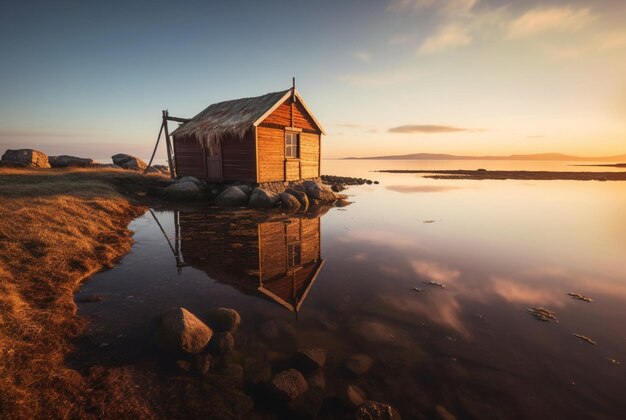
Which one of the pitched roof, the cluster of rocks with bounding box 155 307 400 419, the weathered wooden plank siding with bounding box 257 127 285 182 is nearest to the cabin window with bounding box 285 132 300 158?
the weathered wooden plank siding with bounding box 257 127 285 182

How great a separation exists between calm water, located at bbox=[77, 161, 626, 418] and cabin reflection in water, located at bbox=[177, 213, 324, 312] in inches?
2.0

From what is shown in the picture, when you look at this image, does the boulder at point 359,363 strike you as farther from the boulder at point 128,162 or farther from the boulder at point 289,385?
the boulder at point 128,162

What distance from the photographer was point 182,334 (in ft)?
12.8

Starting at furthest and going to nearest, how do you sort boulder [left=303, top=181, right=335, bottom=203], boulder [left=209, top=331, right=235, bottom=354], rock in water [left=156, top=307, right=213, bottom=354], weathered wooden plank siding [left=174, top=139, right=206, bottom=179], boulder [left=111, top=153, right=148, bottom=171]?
boulder [left=111, top=153, right=148, bottom=171]
weathered wooden plank siding [left=174, top=139, right=206, bottom=179]
boulder [left=303, top=181, right=335, bottom=203]
boulder [left=209, top=331, right=235, bottom=354]
rock in water [left=156, top=307, right=213, bottom=354]

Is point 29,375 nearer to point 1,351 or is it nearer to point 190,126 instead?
point 1,351

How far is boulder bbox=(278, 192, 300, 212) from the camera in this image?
49.8 feet

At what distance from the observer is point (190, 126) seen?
65.4ft

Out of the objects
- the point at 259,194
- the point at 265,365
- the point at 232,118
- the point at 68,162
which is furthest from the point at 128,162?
the point at 265,365

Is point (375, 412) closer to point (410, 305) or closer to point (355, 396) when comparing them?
point (355, 396)

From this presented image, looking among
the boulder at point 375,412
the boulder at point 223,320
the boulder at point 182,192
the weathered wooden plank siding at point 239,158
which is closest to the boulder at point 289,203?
the weathered wooden plank siding at point 239,158

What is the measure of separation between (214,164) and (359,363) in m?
16.7

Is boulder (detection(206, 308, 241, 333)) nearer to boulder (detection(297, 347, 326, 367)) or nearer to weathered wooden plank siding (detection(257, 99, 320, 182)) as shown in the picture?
boulder (detection(297, 347, 326, 367))

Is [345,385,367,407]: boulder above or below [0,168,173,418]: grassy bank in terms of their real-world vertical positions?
below

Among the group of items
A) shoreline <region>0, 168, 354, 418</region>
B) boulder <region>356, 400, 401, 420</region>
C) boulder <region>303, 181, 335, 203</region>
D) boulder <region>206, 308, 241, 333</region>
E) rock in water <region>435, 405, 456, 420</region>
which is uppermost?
boulder <region>303, 181, 335, 203</region>
